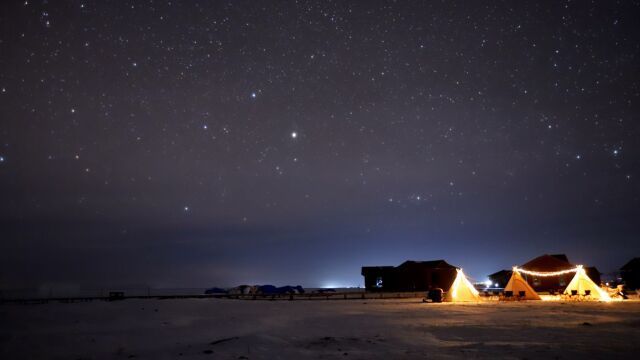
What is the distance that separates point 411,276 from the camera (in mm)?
60562

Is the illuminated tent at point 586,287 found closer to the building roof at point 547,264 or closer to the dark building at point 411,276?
the building roof at point 547,264

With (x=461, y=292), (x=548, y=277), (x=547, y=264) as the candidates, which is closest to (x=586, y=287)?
(x=461, y=292)

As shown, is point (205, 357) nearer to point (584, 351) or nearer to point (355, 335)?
point (355, 335)

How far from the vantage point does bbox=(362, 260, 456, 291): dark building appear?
5819cm

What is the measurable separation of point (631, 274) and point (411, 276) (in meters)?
27.4

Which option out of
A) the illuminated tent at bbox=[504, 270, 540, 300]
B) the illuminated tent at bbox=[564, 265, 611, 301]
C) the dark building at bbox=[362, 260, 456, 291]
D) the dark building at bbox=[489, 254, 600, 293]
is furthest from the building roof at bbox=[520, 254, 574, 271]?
the illuminated tent at bbox=[504, 270, 540, 300]

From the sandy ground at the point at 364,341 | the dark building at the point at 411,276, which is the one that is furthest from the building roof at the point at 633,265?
the sandy ground at the point at 364,341

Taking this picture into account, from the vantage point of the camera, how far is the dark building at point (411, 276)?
58.2 meters

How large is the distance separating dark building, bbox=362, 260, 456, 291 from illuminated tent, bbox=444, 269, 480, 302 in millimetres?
22943

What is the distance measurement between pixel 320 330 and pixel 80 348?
25.9ft

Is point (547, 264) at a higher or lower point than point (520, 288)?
higher

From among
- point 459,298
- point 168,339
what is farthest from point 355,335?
point 459,298

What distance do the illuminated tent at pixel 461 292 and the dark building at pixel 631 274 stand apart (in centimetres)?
3261

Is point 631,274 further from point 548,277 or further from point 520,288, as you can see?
point 520,288
